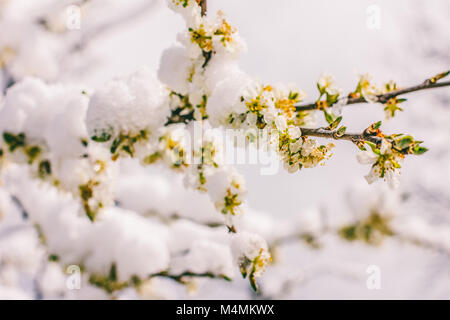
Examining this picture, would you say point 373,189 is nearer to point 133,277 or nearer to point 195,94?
point 133,277

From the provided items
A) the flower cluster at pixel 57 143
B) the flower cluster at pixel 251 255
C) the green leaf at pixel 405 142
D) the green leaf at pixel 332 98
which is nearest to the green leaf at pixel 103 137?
the flower cluster at pixel 57 143

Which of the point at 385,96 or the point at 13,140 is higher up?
the point at 385,96

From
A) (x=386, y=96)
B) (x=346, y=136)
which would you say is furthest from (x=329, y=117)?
(x=386, y=96)

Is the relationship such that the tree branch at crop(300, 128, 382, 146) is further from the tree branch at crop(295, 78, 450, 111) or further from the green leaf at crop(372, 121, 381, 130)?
the tree branch at crop(295, 78, 450, 111)

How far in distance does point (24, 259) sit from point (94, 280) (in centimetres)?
322

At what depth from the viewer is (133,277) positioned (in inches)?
87.4

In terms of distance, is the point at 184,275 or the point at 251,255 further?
the point at 184,275

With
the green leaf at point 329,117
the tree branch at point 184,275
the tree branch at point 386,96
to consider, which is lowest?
the tree branch at point 184,275

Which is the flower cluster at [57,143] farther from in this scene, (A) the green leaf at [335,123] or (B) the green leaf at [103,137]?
(A) the green leaf at [335,123]

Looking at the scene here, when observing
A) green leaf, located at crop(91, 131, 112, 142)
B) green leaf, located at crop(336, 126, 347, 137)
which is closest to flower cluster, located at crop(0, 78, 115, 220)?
green leaf, located at crop(91, 131, 112, 142)

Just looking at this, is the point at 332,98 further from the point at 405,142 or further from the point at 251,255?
the point at 251,255

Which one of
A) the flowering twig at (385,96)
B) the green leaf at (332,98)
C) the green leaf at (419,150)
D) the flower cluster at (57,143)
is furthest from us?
the flower cluster at (57,143)

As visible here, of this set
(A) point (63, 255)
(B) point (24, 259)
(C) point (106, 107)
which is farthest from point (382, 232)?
(B) point (24, 259)

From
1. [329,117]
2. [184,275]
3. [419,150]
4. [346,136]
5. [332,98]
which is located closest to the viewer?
[419,150]
